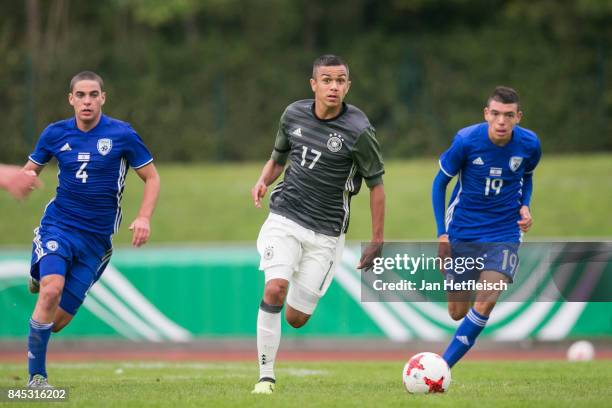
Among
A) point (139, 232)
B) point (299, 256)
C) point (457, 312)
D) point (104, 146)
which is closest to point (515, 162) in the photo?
point (457, 312)

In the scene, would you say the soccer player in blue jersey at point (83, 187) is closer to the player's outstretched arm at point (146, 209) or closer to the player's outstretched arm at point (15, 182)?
the player's outstretched arm at point (146, 209)

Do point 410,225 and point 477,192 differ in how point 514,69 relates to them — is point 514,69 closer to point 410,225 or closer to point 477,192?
point 410,225

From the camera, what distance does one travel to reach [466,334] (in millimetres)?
9328

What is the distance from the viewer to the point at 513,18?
3234cm

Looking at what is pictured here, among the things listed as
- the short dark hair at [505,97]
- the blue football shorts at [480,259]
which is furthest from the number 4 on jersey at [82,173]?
the short dark hair at [505,97]

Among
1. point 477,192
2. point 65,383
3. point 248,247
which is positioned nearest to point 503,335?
point 248,247

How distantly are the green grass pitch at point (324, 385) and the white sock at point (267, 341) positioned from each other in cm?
25

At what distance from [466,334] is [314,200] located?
5.99 ft

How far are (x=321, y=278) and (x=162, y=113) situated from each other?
22278 millimetres

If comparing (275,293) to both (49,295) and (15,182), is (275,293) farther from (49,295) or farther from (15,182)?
(15,182)

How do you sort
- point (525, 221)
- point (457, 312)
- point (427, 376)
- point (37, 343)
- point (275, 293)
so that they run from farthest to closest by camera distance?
point (457, 312), point (525, 221), point (37, 343), point (275, 293), point (427, 376)

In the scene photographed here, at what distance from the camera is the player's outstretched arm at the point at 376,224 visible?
8.80 meters

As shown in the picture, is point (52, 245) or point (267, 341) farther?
point (52, 245)

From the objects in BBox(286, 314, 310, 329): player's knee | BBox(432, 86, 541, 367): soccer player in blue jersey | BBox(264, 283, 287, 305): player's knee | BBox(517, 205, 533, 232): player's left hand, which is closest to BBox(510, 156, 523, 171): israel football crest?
BBox(432, 86, 541, 367): soccer player in blue jersey
